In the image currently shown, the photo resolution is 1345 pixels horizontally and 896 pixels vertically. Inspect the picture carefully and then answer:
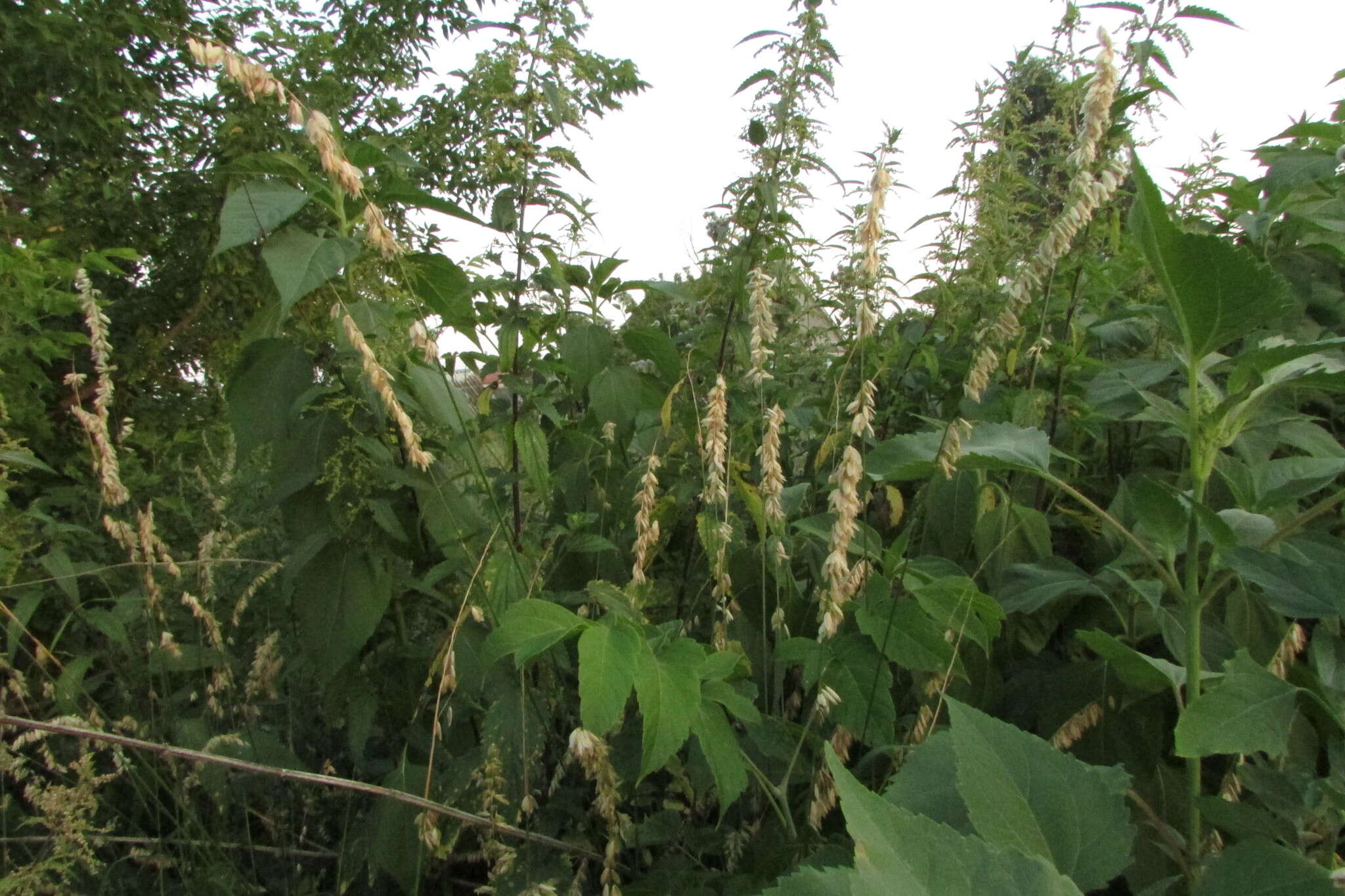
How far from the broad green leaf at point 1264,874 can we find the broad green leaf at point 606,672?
0.54m

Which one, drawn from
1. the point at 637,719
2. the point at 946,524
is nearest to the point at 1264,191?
the point at 946,524

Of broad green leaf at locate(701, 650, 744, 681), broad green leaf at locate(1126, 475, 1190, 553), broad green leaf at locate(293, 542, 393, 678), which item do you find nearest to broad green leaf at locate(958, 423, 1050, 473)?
broad green leaf at locate(1126, 475, 1190, 553)

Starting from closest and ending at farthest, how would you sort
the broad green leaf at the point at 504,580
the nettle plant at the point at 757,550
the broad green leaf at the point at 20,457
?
the nettle plant at the point at 757,550
the broad green leaf at the point at 504,580
the broad green leaf at the point at 20,457

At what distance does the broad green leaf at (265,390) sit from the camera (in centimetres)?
130

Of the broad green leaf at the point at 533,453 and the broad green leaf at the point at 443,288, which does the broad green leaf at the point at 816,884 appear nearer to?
the broad green leaf at the point at 533,453

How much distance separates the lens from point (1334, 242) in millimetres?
1476

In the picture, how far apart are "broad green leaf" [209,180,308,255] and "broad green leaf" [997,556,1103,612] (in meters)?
1.01

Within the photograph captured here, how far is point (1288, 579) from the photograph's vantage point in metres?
0.96

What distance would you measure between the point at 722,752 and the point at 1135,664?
467 millimetres

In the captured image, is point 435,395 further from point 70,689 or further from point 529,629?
point 70,689

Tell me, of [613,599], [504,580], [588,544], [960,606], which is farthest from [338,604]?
[960,606]

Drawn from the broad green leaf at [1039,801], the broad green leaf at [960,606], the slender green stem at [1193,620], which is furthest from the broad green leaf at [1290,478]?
the broad green leaf at [1039,801]

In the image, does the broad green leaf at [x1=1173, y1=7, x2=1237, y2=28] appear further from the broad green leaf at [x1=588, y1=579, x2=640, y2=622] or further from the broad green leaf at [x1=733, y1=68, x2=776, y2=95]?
the broad green leaf at [x1=588, y1=579, x2=640, y2=622]

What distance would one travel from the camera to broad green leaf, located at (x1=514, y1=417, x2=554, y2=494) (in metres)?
1.36
